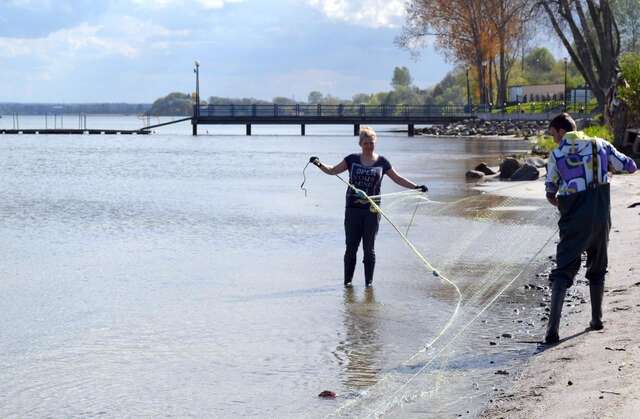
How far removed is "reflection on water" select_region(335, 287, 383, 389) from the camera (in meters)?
8.59

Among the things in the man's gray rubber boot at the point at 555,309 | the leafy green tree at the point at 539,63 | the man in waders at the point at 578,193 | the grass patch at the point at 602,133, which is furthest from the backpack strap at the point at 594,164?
the leafy green tree at the point at 539,63

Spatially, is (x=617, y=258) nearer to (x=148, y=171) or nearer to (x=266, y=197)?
(x=266, y=197)

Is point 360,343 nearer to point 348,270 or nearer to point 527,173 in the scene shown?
point 348,270

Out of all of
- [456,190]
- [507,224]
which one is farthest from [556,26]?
[507,224]

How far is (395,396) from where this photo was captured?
7949 mm

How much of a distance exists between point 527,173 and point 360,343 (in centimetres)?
2036

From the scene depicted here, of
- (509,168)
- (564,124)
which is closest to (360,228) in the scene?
(564,124)

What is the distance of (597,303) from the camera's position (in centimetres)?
902

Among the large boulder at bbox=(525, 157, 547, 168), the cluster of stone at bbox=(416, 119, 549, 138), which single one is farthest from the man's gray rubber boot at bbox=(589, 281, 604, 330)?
the cluster of stone at bbox=(416, 119, 549, 138)

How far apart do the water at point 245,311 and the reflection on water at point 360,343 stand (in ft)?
0.09

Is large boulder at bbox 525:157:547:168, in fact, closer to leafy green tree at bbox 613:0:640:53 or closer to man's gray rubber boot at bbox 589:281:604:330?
man's gray rubber boot at bbox 589:281:604:330

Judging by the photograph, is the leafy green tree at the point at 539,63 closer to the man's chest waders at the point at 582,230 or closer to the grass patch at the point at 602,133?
the grass patch at the point at 602,133

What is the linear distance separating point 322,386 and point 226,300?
4.05m

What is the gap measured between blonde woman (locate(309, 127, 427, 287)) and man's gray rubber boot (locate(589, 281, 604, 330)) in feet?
10.4
